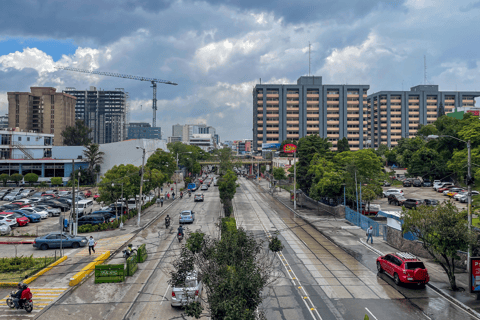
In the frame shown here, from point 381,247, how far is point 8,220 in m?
39.5

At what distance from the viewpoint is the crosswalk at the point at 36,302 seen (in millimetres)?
16062

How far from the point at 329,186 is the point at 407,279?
27813 mm

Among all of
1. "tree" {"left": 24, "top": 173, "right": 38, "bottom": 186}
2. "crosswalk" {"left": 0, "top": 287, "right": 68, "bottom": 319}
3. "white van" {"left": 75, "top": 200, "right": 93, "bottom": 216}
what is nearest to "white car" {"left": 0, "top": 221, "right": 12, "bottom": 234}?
"white van" {"left": 75, "top": 200, "right": 93, "bottom": 216}

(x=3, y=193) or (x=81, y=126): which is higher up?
(x=81, y=126)

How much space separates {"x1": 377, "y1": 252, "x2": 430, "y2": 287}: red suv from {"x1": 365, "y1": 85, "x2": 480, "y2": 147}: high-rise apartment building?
15895 cm

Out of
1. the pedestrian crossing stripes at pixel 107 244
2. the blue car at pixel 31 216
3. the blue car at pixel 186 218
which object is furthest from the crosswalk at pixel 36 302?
the blue car at pixel 31 216

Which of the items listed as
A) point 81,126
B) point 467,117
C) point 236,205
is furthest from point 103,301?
point 81,126

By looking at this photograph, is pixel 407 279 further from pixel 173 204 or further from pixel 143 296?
pixel 173 204

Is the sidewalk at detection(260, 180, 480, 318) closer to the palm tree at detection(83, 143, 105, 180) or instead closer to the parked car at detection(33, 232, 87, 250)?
the parked car at detection(33, 232, 87, 250)

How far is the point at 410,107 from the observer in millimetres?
165000

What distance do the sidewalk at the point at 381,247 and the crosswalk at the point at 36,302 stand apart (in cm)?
2082

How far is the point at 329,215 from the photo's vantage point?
48094 millimetres

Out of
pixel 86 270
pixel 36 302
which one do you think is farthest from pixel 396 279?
pixel 36 302

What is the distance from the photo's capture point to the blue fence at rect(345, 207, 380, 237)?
35.0 m
